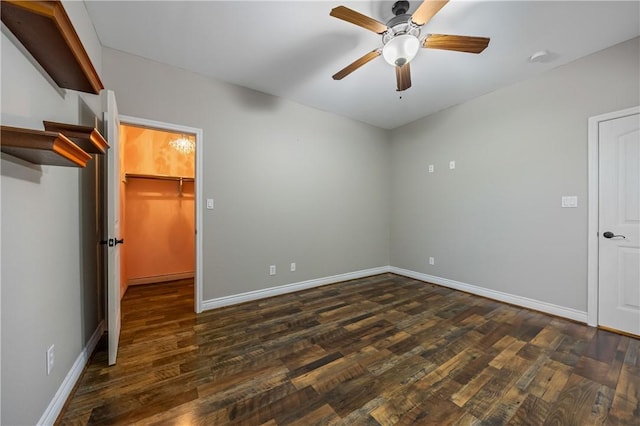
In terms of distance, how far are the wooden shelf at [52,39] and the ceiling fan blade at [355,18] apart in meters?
1.39

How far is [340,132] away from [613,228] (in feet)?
11.2

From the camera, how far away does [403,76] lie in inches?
88.5

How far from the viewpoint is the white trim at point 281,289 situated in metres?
2.91

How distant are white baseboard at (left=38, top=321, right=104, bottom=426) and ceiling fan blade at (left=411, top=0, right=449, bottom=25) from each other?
313cm

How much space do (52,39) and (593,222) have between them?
434cm

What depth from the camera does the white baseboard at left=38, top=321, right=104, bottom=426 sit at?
128 centimetres

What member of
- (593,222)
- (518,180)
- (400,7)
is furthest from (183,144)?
(593,222)

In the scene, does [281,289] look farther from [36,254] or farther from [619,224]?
[619,224]

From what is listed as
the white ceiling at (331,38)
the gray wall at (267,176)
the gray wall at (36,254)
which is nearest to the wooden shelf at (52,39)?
the gray wall at (36,254)

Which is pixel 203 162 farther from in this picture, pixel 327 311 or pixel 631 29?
pixel 631 29

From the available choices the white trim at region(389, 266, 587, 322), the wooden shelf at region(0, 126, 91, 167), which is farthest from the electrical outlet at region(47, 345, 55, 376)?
the white trim at region(389, 266, 587, 322)

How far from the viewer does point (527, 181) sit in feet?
9.67

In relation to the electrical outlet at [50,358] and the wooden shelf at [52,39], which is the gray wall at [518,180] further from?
the electrical outlet at [50,358]

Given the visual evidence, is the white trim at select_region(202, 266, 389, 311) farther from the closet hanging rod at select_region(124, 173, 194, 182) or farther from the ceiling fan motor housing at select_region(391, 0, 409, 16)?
the ceiling fan motor housing at select_region(391, 0, 409, 16)
